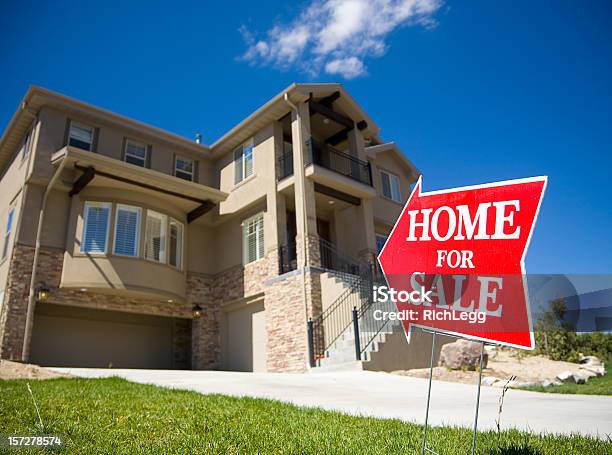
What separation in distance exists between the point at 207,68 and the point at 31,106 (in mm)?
6664

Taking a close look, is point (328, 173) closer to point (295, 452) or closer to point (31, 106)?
point (31, 106)

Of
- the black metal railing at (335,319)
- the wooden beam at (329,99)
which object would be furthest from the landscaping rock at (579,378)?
the wooden beam at (329,99)

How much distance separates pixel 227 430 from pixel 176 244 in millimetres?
13685

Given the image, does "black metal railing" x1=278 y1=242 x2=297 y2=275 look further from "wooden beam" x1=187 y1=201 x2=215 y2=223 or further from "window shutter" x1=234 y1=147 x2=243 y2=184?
"window shutter" x1=234 y1=147 x2=243 y2=184

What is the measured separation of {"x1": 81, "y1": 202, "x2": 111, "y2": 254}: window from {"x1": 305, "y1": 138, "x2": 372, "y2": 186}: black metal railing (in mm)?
6799

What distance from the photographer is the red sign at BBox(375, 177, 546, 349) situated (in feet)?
9.23

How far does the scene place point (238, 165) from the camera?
60.9 feet

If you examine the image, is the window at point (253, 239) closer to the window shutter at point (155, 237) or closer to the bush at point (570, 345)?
the window shutter at point (155, 237)

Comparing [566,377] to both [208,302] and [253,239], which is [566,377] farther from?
[208,302]

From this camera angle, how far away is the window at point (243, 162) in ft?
59.0

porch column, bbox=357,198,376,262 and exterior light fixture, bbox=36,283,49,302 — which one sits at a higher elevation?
porch column, bbox=357,198,376,262

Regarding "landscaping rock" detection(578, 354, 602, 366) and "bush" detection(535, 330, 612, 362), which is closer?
"landscaping rock" detection(578, 354, 602, 366)

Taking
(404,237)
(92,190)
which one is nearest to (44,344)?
(92,190)

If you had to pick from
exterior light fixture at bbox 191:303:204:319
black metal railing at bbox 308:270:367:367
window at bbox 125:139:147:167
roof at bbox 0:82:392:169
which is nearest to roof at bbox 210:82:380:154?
roof at bbox 0:82:392:169
